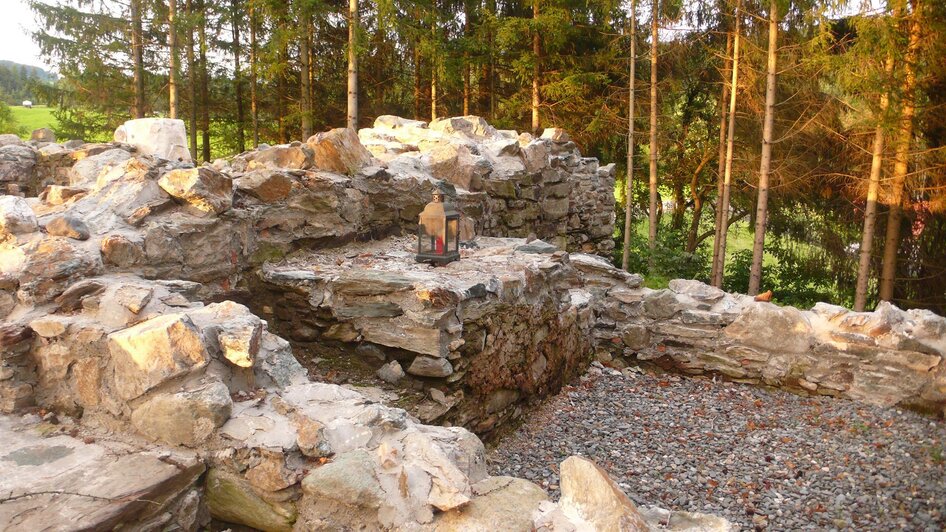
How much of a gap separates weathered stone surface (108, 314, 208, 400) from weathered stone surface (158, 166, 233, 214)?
6.41 ft

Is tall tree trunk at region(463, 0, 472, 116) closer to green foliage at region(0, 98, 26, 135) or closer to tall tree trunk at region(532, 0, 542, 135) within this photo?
tall tree trunk at region(532, 0, 542, 135)

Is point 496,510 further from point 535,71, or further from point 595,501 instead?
point 535,71

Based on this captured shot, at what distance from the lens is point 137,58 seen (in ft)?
40.4

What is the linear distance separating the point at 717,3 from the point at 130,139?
11750 millimetres

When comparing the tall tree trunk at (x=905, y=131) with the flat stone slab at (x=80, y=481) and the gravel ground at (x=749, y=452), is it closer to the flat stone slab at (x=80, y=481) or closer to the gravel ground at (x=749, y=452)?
the gravel ground at (x=749, y=452)

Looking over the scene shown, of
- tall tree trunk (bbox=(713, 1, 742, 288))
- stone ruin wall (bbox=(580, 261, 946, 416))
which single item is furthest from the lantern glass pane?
tall tree trunk (bbox=(713, 1, 742, 288))

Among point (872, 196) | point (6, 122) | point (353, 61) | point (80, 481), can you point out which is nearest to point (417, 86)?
point (353, 61)

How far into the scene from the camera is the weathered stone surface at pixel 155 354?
3.02 m

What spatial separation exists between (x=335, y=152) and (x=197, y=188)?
201 cm

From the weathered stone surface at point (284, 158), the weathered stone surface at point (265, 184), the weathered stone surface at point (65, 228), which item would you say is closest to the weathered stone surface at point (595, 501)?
the weathered stone surface at point (65, 228)

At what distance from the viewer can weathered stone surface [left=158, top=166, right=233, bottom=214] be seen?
15.8 ft

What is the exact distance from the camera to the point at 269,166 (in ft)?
20.7

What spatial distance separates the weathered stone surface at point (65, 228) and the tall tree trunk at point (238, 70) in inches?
436

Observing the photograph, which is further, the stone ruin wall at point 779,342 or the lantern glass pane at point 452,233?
the stone ruin wall at point 779,342
